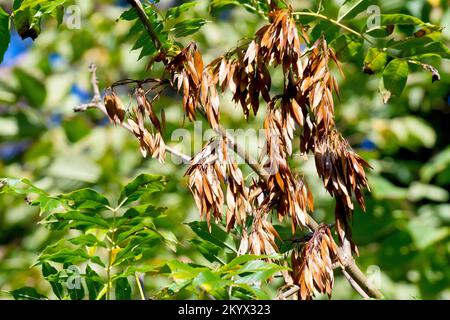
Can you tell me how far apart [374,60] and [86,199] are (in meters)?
0.56

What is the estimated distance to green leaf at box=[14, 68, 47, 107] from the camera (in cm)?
351

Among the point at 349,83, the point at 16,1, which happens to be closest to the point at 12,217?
the point at 349,83

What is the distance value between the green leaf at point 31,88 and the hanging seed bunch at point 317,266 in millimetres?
2709

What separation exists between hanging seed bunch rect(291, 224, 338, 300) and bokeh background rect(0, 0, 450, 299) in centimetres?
174

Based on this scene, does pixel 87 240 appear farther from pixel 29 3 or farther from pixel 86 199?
pixel 29 3

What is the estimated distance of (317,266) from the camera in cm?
101

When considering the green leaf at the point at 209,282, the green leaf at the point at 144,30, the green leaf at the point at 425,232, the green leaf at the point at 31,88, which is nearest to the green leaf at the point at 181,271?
the green leaf at the point at 209,282

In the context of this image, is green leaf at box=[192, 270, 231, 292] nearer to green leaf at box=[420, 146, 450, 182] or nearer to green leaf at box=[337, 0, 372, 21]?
green leaf at box=[337, 0, 372, 21]

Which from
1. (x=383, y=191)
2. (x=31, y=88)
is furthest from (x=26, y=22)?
(x=31, y=88)

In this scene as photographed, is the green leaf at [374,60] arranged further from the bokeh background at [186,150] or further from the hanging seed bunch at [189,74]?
the bokeh background at [186,150]

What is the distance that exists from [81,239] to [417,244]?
81.9 inches

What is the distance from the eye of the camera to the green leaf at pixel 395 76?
1.29m
